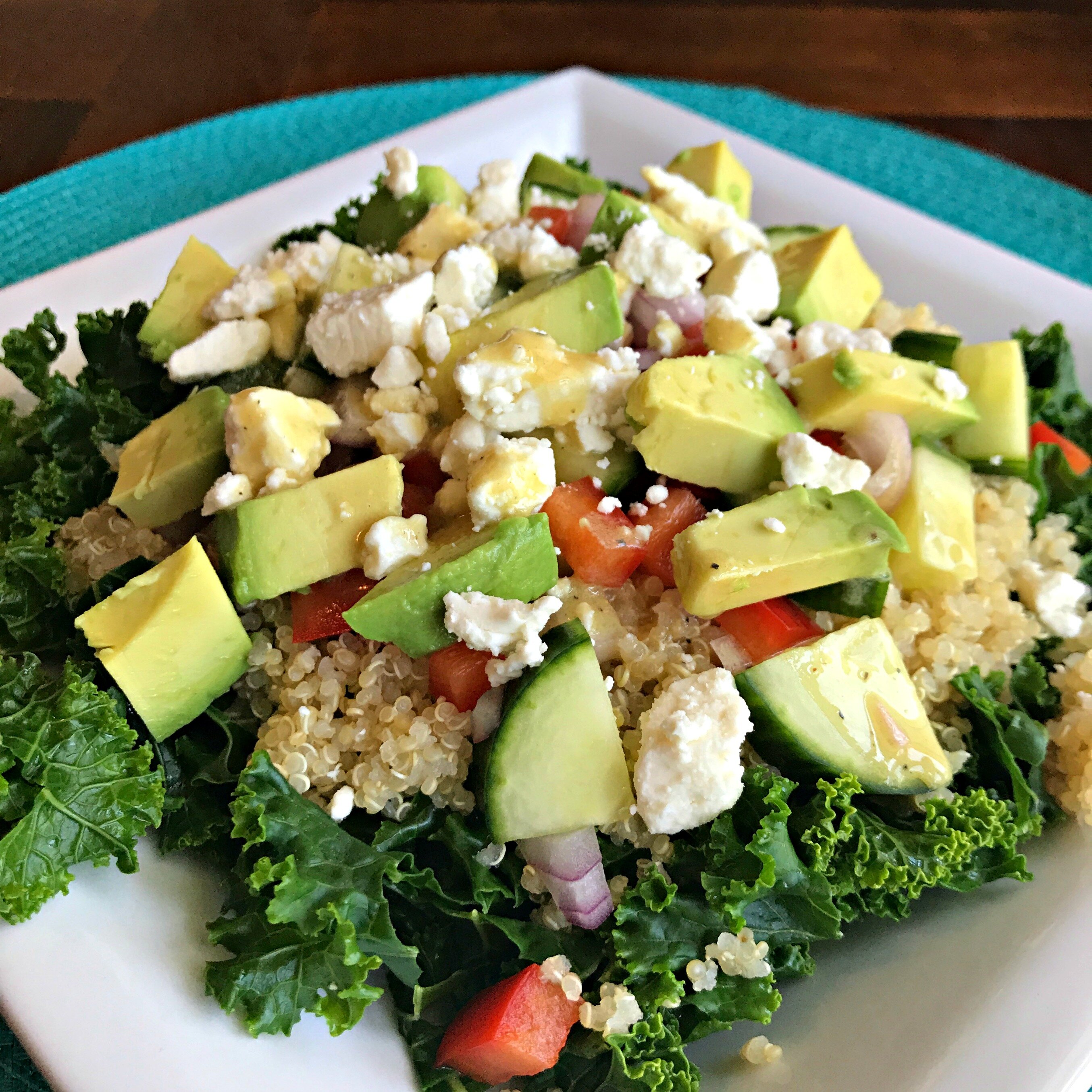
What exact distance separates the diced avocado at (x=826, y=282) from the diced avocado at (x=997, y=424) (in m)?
0.36

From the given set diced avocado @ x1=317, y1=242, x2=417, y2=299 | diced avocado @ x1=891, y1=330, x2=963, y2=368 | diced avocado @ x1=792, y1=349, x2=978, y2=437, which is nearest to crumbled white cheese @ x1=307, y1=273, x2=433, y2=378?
diced avocado @ x1=317, y1=242, x2=417, y2=299

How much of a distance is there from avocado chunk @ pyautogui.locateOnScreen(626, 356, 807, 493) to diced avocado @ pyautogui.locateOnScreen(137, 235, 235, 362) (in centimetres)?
112

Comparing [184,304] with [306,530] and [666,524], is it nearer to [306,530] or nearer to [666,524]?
[306,530]

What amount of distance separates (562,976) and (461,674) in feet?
1.82

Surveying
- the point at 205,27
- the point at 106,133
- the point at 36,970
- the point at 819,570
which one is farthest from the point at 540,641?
the point at 106,133

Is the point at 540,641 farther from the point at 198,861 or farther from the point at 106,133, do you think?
the point at 106,133

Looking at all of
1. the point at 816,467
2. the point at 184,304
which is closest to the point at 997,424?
the point at 816,467

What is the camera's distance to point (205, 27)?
7.82 feet

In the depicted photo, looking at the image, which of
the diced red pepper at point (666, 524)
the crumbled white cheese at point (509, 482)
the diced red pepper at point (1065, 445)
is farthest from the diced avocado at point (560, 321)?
the diced red pepper at point (1065, 445)

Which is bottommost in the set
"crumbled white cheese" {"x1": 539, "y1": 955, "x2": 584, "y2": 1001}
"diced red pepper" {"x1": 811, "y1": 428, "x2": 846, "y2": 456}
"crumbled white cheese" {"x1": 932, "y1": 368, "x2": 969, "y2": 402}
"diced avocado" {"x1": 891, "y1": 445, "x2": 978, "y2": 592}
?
"crumbled white cheese" {"x1": 539, "y1": 955, "x2": 584, "y2": 1001}

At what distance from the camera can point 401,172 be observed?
8.49 ft

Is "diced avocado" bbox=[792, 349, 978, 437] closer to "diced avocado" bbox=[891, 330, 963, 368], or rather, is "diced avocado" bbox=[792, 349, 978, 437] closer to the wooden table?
"diced avocado" bbox=[891, 330, 963, 368]

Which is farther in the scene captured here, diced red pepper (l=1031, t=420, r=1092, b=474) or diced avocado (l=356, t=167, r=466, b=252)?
diced red pepper (l=1031, t=420, r=1092, b=474)

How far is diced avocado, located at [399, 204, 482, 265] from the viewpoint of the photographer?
8.20 feet
